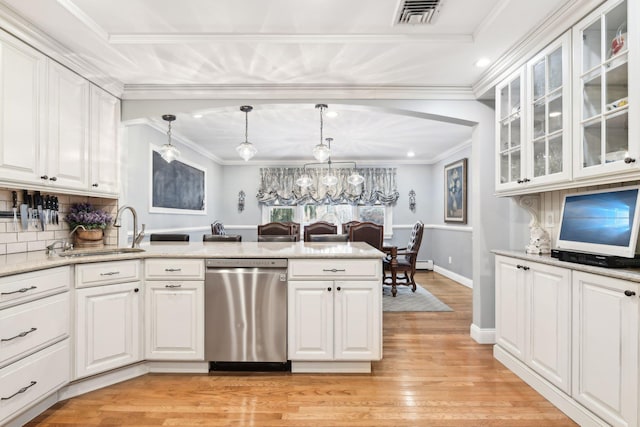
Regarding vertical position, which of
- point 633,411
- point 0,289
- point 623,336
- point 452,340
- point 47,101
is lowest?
point 452,340

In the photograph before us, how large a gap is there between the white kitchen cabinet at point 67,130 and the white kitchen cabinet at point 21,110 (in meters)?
0.07

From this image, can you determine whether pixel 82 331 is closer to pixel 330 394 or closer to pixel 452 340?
pixel 330 394

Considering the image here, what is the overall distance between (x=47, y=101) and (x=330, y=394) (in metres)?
2.77

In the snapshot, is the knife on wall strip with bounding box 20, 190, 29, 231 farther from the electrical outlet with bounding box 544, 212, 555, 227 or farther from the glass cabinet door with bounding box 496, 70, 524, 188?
the electrical outlet with bounding box 544, 212, 555, 227

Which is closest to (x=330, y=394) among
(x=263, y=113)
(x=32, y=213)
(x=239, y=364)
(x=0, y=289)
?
(x=239, y=364)

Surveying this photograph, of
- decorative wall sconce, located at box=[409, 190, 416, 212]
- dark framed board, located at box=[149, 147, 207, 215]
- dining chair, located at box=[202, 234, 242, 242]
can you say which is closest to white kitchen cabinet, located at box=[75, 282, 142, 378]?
dining chair, located at box=[202, 234, 242, 242]

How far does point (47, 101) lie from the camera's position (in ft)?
7.61

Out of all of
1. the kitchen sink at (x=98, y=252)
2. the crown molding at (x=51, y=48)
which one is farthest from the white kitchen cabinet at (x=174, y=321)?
the crown molding at (x=51, y=48)

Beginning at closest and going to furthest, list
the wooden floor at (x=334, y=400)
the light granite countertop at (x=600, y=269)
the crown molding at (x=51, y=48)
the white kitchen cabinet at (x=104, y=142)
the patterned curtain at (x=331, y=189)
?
1. the light granite countertop at (x=600, y=269)
2. the wooden floor at (x=334, y=400)
3. the crown molding at (x=51, y=48)
4. the white kitchen cabinet at (x=104, y=142)
5. the patterned curtain at (x=331, y=189)

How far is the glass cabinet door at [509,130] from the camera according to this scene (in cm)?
257

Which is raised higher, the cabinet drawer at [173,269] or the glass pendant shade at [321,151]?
the glass pendant shade at [321,151]

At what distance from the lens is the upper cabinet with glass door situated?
1.62m

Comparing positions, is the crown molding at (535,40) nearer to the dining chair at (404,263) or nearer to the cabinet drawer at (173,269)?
the dining chair at (404,263)

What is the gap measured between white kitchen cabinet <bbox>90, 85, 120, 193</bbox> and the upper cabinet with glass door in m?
3.47
